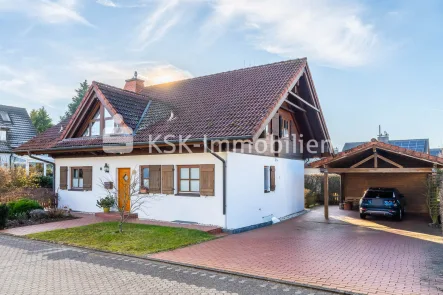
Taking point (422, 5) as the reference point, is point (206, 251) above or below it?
below

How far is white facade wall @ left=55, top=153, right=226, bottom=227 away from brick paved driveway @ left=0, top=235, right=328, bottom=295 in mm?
4012

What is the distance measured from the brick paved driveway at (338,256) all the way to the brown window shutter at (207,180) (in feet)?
5.73

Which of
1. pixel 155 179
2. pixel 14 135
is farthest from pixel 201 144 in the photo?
pixel 14 135

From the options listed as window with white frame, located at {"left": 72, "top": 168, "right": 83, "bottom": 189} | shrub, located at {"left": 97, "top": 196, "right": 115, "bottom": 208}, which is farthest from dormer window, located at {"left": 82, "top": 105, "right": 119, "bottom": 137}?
shrub, located at {"left": 97, "top": 196, "right": 115, "bottom": 208}

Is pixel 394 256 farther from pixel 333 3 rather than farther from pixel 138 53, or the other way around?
pixel 138 53

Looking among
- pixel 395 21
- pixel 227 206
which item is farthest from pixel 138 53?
pixel 395 21

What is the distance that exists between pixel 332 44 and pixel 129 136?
338 inches

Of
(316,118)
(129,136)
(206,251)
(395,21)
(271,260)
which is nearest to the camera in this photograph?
(271,260)


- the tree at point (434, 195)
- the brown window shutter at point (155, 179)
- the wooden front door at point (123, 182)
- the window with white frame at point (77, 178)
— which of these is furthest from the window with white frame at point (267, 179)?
the window with white frame at point (77, 178)

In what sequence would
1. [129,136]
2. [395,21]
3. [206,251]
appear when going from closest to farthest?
1. [206,251]
2. [395,21]
3. [129,136]

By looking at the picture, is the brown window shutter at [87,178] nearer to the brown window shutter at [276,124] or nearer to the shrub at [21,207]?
the shrub at [21,207]

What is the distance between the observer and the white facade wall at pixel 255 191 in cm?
1206

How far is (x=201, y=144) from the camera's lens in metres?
12.1

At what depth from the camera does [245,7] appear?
12.1 meters
